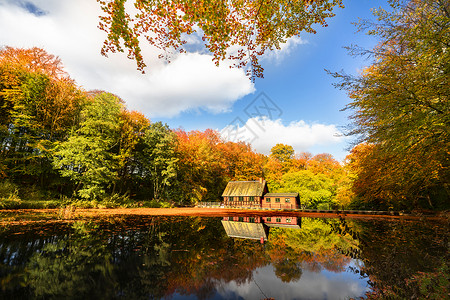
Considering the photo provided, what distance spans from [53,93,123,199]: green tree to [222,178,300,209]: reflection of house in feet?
71.7

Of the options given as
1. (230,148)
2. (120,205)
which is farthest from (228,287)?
(230,148)

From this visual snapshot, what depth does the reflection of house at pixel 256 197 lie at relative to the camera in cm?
3173

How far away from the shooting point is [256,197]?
34719 mm

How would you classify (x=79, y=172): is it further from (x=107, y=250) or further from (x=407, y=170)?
(x=407, y=170)

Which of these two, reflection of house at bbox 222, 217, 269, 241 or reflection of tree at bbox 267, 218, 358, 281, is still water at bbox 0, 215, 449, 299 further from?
reflection of house at bbox 222, 217, 269, 241

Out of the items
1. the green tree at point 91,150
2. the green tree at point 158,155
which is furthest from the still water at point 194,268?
the green tree at point 158,155

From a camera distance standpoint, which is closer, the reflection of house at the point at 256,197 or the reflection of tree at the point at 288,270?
the reflection of tree at the point at 288,270

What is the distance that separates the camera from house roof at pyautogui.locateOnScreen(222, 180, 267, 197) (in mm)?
34956

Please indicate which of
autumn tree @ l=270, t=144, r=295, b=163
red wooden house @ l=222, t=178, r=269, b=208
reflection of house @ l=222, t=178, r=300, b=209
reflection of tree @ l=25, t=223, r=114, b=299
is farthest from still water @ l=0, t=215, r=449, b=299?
autumn tree @ l=270, t=144, r=295, b=163

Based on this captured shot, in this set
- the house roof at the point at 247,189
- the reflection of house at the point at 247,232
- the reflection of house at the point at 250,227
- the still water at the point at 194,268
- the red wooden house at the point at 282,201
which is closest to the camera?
the still water at the point at 194,268

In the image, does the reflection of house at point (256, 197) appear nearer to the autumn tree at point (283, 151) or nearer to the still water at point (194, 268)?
the autumn tree at point (283, 151)

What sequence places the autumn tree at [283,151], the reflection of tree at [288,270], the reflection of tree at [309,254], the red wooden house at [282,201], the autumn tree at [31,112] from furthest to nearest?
the autumn tree at [283,151] → the red wooden house at [282,201] → the autumn tree at [31,112] → the reflection of tree at [309,254] → the reflection of tree at [288,270]

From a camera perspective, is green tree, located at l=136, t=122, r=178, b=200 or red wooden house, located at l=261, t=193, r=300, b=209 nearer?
green tree, located at l=136, t=122, r=178, b=200

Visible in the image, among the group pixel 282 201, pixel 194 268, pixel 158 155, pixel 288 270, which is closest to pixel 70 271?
pixel 194 268
